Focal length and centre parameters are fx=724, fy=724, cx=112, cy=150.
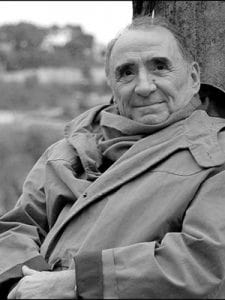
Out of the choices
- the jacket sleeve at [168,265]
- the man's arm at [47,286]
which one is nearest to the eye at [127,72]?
the jacket sleeve at [168,265]

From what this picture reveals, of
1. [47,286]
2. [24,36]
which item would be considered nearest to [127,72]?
[47,286]

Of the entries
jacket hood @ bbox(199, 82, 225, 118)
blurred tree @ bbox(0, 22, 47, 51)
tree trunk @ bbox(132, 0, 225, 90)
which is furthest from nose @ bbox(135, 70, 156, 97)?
blurred tree @ bbox(0, 22, 47, 51)

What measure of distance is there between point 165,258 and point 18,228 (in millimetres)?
718

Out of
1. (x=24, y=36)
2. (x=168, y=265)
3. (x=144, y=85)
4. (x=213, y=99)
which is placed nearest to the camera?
(x=168, y=265)

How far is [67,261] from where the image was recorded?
7.98 feet

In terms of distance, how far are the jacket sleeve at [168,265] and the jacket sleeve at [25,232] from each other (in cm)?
33

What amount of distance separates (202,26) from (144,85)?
843 mm

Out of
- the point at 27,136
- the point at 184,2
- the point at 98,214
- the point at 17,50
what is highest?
the point at 184,2

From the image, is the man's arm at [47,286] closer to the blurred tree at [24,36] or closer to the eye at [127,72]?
the eye at [127,72]

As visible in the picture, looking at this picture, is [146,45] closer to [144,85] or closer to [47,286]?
[144,85]

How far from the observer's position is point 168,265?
2160 millimetres

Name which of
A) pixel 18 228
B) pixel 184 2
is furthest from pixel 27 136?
pixel 18 228

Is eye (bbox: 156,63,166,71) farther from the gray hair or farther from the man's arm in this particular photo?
the man's arm

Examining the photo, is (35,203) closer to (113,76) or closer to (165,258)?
(113,76)
